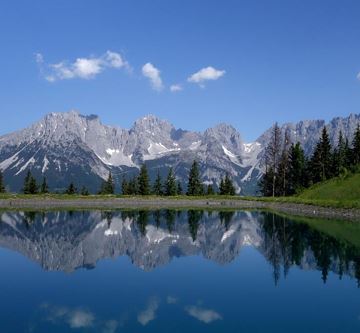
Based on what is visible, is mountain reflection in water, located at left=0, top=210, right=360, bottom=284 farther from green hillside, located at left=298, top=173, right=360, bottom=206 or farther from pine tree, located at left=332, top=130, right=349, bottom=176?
pine tree, located at left=332, top=130, right=349, bottom=176

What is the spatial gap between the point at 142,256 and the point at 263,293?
15.3 metres

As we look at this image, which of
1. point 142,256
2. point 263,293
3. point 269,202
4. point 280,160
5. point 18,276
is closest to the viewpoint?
point 263,293

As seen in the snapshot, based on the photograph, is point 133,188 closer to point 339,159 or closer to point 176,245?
point 339,159

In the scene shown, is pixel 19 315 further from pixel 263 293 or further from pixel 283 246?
pixel 283 246

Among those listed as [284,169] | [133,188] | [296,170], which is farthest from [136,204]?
[296,170]

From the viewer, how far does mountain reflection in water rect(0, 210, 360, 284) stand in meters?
35.0

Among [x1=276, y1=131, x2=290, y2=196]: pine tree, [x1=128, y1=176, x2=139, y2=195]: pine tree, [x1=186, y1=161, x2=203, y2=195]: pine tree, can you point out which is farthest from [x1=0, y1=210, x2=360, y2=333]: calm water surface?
[x1=128, y1=176, x2=139, y2=195]: pine tree

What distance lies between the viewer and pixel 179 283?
28.0m

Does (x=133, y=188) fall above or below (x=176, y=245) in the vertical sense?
above

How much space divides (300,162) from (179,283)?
12743 centimetres

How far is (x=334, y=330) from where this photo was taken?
1838cm

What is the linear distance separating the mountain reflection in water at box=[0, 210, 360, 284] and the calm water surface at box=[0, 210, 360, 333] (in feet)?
0.36

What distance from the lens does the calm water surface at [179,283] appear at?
1939 cm

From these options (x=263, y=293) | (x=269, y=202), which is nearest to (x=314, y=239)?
(x=263, y=293)
